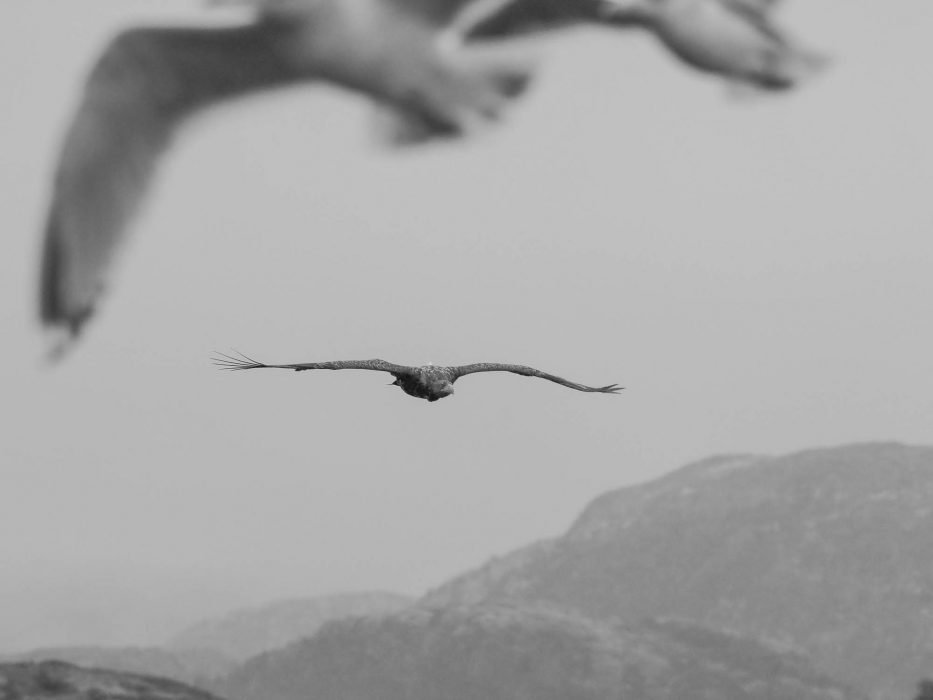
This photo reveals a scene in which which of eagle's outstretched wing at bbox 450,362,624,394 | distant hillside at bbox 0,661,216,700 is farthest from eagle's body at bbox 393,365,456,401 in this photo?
distant hillside at bbox 0,661,216,700

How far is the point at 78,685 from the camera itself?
16562 cm

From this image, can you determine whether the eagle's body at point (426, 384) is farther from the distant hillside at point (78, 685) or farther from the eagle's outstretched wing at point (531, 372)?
the distant hillside at point (78, 685)

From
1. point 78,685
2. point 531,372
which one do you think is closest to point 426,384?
point 531,372

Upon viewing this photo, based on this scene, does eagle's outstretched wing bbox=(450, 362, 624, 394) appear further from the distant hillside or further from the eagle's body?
the distant hillside

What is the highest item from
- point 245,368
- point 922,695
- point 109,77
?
point 109,77

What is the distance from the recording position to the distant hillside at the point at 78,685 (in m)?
160

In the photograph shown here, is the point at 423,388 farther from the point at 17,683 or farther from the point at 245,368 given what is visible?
the point at 17,683

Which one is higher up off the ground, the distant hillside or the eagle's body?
the eagle's body

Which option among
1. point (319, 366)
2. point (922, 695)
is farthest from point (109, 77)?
point (922, 695)

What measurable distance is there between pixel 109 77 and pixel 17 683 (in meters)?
140

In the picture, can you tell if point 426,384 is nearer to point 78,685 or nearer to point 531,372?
point 531,372

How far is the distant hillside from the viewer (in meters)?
160

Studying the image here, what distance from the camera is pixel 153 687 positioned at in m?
172

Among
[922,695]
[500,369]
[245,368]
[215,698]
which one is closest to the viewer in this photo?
[245,368]
